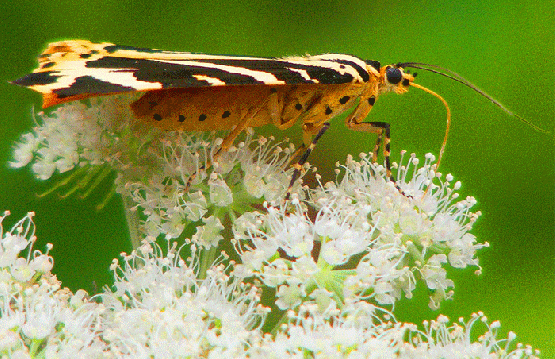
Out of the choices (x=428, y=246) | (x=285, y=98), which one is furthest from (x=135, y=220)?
(x=428, y=246)

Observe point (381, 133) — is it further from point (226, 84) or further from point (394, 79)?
point (226, 84)

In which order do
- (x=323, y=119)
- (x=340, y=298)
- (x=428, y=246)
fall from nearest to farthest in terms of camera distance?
(x=340, y=298) → (x=428, y=246) → (x=323, y=119)

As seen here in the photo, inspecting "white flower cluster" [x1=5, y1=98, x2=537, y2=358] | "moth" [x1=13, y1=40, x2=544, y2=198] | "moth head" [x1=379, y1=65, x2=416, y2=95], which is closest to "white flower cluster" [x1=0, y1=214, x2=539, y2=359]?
"white flower cluster" [x1=5, y1=98, x2=537, y2=358]

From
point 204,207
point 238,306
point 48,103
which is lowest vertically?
point 238,306

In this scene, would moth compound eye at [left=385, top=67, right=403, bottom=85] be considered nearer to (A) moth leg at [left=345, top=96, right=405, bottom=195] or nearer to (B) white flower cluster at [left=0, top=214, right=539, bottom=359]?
(A) moth leg at [left=345, top=96, right=405, bottom=195]

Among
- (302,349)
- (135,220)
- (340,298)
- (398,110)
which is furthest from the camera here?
(398,110)

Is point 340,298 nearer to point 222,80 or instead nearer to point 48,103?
point 222,80

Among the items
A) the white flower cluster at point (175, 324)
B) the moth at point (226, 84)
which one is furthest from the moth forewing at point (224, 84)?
the white flower cluster at point (175, 324)

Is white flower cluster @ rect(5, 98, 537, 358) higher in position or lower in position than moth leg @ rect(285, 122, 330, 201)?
lower
